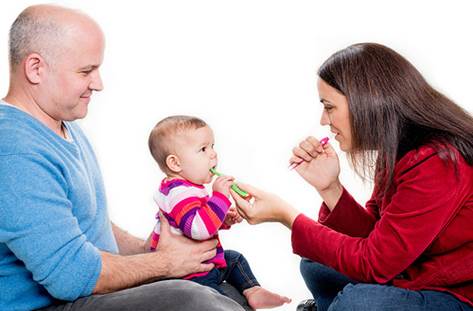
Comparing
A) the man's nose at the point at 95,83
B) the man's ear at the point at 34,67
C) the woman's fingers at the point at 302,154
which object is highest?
the man's ear at the point at 34,67

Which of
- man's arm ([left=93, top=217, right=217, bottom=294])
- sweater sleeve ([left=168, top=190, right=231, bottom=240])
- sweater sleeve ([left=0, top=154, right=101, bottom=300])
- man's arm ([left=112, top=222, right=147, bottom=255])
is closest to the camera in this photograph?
sweater sleeve ([left=0, top=154, right=101, bottom=300])

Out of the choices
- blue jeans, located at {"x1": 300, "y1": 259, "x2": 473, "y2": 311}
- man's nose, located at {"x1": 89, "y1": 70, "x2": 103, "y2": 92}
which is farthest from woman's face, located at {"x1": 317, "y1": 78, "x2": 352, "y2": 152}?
man's nose, located at {"x1": 89, "y1": 70, "x2": 103, "y2": 92}

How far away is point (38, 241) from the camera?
2.16 metres

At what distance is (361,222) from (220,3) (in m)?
1.53

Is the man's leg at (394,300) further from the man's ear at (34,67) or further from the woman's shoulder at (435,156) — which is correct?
the man's ear at (34,67)

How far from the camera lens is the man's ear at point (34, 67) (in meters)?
2.35

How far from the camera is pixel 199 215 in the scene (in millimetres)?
2568

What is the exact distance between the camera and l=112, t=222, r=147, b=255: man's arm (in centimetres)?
291

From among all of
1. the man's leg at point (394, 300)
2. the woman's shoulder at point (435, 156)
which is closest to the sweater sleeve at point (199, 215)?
the man's leg at point (394, 300)

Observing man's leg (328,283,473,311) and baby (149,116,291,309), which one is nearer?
man's leg (328,283,473,311)

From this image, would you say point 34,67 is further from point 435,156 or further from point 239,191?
point 435,156

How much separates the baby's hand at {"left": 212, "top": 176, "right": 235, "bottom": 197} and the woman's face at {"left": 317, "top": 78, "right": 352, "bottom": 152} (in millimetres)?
359

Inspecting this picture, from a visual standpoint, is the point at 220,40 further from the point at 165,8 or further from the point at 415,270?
the point at 415,270

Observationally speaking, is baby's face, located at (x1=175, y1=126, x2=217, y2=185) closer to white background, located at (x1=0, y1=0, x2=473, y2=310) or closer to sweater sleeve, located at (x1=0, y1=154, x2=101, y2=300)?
sweater sleeve, located at (x1=0, y1=154, x2=101, y2=300)
